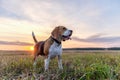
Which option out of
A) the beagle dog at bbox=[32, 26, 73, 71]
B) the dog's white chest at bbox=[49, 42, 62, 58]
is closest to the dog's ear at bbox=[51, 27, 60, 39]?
the beagle dog at bbox=[32, 26, 73, 71]

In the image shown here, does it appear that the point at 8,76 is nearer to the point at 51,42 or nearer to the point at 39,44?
the point at 51,42

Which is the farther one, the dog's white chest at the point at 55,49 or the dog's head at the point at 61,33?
the dog's white chest at the point at 55,49

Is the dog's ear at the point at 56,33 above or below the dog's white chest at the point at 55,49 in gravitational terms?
above

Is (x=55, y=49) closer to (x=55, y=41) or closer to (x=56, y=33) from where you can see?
(x=55, y=41)

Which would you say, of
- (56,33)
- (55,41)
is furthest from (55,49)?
(56,33)

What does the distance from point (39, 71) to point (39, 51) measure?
125 cm

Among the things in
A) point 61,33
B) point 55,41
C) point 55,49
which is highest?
point 61,33

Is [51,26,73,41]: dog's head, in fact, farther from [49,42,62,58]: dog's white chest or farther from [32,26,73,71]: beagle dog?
[49,42,62,58]: dog's white chest

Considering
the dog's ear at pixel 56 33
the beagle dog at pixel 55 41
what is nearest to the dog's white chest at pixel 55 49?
the beagle dog at pixel 55 41

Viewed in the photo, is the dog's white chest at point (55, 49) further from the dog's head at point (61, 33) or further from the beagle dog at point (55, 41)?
the dog's head at point (61, 33)

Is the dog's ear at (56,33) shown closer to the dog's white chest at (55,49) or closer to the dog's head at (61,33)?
the dog's head at (61,33)

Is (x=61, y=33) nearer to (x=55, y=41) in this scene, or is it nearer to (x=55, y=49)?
(x=55, y=41)

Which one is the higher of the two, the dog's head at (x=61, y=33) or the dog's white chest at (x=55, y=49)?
the dog's head at (x=61, y=33)

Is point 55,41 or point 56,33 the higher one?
point 56,33
